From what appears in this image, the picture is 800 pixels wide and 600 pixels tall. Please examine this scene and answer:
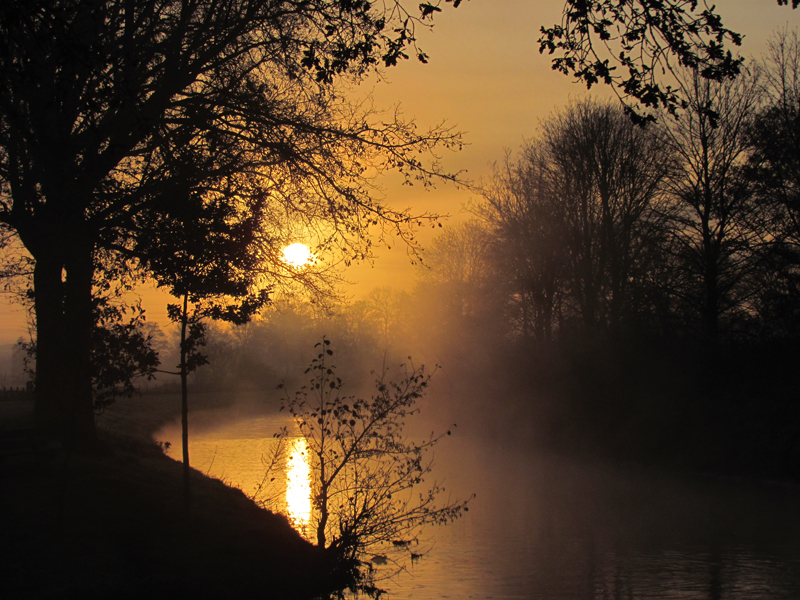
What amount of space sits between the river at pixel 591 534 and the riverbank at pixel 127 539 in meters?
1.71

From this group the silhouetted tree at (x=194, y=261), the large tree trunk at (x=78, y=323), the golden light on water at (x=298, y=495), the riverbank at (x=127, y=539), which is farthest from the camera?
the golden light on water at (x=298, y=495)

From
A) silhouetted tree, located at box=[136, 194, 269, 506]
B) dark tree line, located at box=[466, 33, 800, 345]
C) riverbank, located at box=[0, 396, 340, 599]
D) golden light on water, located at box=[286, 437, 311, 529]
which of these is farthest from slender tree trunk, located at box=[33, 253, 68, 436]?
dark tree line, located at box=[466, 33, 800, 345]

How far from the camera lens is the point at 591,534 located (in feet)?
47.0

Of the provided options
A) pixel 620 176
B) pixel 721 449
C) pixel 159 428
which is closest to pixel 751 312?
pixel 721 449

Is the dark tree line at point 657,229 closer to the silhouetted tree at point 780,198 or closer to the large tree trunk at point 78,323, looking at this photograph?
the silhouetted tree at point 780,198

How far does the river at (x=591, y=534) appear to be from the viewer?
10.5 meters

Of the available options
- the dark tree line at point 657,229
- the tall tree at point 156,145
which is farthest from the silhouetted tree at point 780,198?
the tall tree at point 156,145

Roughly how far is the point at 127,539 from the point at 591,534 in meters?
10.1

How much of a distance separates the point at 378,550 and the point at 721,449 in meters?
12.7

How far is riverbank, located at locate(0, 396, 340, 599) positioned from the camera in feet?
22.6

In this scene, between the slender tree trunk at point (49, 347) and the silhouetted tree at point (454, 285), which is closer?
the slender tree trunk at point (49, 347)

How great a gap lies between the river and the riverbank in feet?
5.62

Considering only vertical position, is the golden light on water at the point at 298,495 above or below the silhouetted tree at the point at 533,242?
below

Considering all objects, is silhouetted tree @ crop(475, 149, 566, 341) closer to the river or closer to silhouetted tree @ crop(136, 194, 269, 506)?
the river
